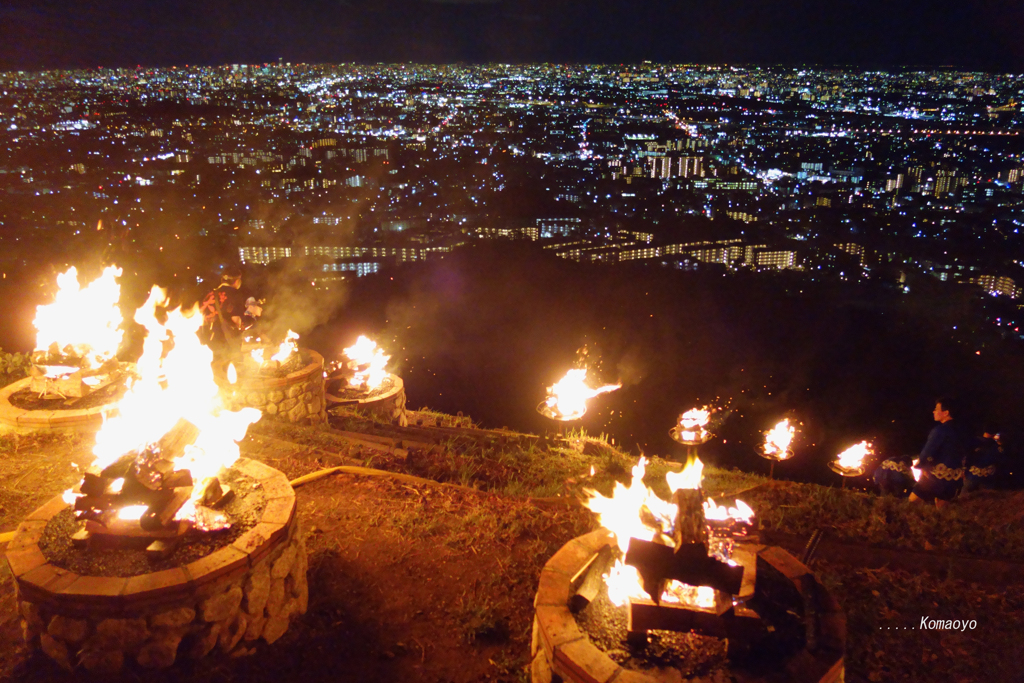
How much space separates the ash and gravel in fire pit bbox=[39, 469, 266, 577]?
234cm

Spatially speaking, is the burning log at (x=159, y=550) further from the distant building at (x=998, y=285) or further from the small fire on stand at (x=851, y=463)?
the distant building at (x=998, y=285)

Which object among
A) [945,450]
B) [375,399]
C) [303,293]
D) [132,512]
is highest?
[132,512]

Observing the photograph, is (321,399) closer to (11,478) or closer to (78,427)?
(78,427)

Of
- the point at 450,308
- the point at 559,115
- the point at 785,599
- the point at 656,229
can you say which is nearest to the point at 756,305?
the point at 656,229

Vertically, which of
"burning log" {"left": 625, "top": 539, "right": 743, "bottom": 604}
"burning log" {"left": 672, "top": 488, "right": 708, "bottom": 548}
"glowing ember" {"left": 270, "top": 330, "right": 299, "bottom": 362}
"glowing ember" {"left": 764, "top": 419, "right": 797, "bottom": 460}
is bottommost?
"glowing ember" {"left": 764, "top": 419, "right": 797, "bottom": 460}

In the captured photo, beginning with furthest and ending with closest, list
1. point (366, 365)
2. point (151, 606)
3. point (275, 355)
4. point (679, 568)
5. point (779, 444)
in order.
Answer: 1. point (366, 365)
2. point (275, 355)
3. point (779, 444)
4. point (151, 606)
5. point (679, 568)

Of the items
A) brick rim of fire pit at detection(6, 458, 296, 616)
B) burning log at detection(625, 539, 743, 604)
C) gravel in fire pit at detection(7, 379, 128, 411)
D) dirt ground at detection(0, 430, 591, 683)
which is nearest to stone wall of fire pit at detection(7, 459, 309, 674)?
brick rim of fire pit at detection(6, 458, 296, 616)

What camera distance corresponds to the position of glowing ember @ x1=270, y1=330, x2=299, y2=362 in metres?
8.41

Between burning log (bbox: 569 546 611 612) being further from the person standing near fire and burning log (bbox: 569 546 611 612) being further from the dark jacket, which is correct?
the person standing near fire

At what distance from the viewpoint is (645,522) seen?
3.43 m

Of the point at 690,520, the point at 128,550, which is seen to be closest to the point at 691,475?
the point at 690,520

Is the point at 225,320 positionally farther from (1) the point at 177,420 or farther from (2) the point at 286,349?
(1) the point at 177,420

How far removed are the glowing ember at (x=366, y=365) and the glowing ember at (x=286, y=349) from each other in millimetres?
1853

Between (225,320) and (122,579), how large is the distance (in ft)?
17.9
